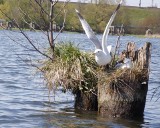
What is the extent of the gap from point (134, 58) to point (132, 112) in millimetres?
1389

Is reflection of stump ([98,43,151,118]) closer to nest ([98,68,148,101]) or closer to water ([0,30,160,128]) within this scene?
nest ([98,68,148,101])

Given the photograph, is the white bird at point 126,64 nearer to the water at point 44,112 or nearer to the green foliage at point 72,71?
the green foliage at point 72,71

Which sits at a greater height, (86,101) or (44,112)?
(86,101)

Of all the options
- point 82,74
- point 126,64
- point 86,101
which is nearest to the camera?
point 126,64

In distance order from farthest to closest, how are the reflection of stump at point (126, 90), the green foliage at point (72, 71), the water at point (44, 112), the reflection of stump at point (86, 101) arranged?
the reflection of stump at point (86, 101) → the green foliage at point (72, 71) → the reflection of stump at point (126, 90) → the water at point (44, 112)

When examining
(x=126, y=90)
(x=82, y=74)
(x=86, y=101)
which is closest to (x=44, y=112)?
(x=86, y=101)

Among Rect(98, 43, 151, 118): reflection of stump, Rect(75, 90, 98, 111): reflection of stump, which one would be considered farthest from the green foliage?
Rect(98, 43, 151, 118): reflection of stump

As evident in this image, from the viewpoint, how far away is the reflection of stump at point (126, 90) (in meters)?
12.4

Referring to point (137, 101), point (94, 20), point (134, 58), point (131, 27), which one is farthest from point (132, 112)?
point (131, 27)

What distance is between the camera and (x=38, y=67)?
13539 millimetres

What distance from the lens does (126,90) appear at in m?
12.4

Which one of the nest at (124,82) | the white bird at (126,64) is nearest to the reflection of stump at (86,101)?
the nest at (124,82)

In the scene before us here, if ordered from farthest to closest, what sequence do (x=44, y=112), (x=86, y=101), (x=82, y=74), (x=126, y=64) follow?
(x=44, y=112), (x=86, y=101), (x=82, y=74), (x=126, y=64)

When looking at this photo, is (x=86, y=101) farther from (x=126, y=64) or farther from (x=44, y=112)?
(x=126, y=64)
